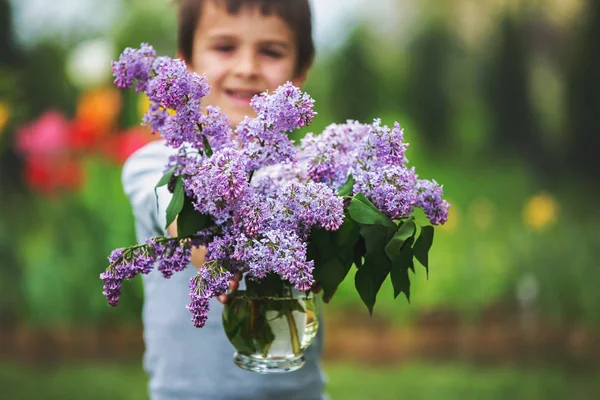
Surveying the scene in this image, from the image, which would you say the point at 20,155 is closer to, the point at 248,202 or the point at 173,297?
the point at 173,297

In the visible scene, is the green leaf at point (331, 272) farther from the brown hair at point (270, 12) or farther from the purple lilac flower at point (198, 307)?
the brown hair at point (270, 12)

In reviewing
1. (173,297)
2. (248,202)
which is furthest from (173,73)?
(173,297)

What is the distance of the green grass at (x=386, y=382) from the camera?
2611mm

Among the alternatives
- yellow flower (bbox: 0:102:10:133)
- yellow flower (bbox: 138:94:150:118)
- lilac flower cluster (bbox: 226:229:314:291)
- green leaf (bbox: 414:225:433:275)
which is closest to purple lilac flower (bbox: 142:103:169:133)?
lilac flower cluster (bbox: 226:229:314:291)

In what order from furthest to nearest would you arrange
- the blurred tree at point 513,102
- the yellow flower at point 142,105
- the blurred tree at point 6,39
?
the blurred tree at point 513,102 → the blurred tree at point 6,39 → the yellow flower at point 142,105

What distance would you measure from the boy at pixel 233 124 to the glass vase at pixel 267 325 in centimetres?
23

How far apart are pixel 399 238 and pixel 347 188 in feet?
0.28

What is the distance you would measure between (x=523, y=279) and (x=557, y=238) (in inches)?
8.3

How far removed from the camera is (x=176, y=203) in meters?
0.83

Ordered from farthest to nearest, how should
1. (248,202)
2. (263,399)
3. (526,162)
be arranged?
(526,162) → (263,399) → (248,202)

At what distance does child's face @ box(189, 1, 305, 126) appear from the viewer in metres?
1.14

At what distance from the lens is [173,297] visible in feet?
3.96

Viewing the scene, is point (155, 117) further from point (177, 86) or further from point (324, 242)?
point (324, 242)

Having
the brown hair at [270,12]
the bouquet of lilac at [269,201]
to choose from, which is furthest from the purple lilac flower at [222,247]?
the brown hair at [270,12]
